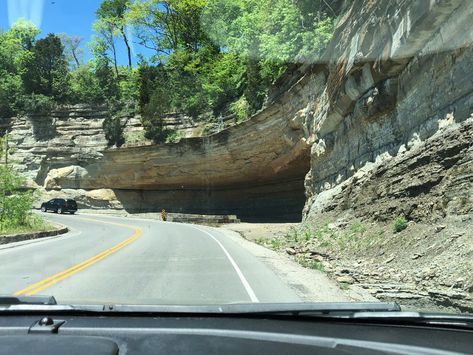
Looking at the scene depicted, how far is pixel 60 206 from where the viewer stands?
51.5 metres

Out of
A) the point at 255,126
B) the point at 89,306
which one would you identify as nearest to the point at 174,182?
the point at 255,126

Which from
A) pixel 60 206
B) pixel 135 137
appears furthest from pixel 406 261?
pixel 135 137

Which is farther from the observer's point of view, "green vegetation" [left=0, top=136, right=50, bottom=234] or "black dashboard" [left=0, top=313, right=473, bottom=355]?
"green vegetation" [left=0, top=136, right=50, bottom=234]

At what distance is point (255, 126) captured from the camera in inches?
1583

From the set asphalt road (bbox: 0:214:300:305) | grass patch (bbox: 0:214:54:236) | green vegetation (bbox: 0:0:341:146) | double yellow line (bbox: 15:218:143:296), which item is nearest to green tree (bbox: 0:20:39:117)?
green vegetation (bbox: 0:0:341:146)

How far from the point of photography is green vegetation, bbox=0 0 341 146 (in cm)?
4191

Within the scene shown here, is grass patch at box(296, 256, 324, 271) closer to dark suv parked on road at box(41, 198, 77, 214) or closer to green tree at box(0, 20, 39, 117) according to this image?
dark suv parked on road at box(41, 198, 77, 214)

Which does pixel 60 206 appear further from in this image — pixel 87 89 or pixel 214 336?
pixel 214 336

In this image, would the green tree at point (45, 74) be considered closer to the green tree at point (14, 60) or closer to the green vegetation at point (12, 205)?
A: the green tree at point (14, 60)

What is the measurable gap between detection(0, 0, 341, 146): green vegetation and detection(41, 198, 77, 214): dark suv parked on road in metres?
8.58

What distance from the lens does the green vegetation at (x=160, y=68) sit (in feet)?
137

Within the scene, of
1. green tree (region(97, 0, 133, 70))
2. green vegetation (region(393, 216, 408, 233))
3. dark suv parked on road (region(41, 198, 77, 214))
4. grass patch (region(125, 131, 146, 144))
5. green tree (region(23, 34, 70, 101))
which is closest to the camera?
green vegetation (region(393, 216, 408, 233))

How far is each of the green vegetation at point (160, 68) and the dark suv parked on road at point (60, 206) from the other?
8.58 meters

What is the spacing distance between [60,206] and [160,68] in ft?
65.9
